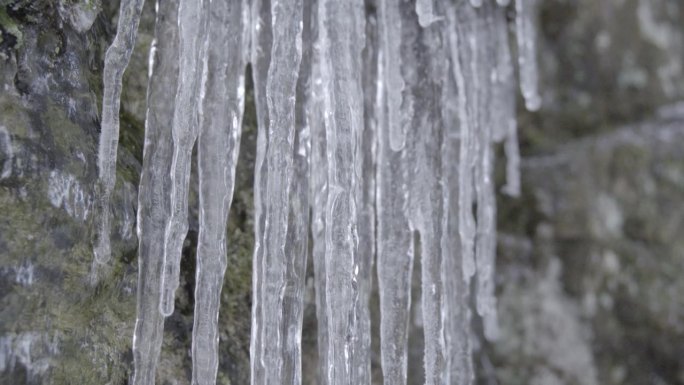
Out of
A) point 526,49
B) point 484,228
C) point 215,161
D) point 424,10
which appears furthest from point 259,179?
point 526,49

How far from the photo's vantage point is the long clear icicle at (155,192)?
1002mm

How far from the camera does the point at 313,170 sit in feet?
3.95

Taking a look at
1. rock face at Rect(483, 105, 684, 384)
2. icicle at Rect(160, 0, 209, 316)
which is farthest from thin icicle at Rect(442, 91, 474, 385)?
rock face at Rect(483, 105, 684, 384)

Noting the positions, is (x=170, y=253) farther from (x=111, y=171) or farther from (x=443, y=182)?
(x=443, y=182)

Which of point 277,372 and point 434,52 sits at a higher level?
point 434,52

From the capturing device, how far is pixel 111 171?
103 centimetres

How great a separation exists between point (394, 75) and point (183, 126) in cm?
41

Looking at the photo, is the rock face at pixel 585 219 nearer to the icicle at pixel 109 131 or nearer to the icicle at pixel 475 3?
the icicle at pixel 109 131

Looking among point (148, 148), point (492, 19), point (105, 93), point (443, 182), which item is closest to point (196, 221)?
point (148, 148)

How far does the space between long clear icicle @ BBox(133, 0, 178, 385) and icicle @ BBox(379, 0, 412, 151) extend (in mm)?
371

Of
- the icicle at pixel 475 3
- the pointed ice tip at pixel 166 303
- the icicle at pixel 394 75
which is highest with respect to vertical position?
the icicle at pixel 475 3

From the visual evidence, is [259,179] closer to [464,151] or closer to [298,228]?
[298,228]

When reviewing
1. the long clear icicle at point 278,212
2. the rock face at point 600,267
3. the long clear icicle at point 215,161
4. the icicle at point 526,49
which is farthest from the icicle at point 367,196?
the rock face at point 600,267

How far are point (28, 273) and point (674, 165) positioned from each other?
5.67 feet
